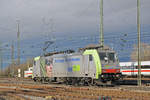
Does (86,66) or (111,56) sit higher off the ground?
(111,56)

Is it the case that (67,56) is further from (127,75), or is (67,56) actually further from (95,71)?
(127,75)

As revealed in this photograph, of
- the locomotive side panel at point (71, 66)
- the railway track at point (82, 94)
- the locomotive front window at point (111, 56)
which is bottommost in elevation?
the railway track at point (82, 94)

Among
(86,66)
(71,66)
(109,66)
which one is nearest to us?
(109,66)

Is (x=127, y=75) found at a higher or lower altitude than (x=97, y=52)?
lower

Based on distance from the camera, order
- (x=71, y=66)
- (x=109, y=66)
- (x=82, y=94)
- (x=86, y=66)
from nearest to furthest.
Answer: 1. (x=82, y=94)
2. (x=109, y=66)
3. (x=86, y=66)
4. (x=71, y=66)

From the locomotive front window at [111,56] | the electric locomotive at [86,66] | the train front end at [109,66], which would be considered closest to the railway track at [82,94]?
the train front end at [109,66]

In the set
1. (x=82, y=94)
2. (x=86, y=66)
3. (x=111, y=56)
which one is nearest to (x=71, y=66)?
(x=86, y=66)

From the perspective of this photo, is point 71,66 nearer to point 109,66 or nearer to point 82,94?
point 109,66

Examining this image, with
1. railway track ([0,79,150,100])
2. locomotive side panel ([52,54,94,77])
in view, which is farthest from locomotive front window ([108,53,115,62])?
railway track ([0,79,150,100])

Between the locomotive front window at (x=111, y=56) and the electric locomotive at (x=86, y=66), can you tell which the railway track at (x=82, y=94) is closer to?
the electric locomotive at (x=86, y=66)

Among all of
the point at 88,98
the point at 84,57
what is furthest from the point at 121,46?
the point at 88,98

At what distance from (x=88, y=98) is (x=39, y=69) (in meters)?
19.0

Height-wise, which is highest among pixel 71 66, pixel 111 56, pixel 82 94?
pixel 111 56

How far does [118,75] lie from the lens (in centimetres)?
2300
